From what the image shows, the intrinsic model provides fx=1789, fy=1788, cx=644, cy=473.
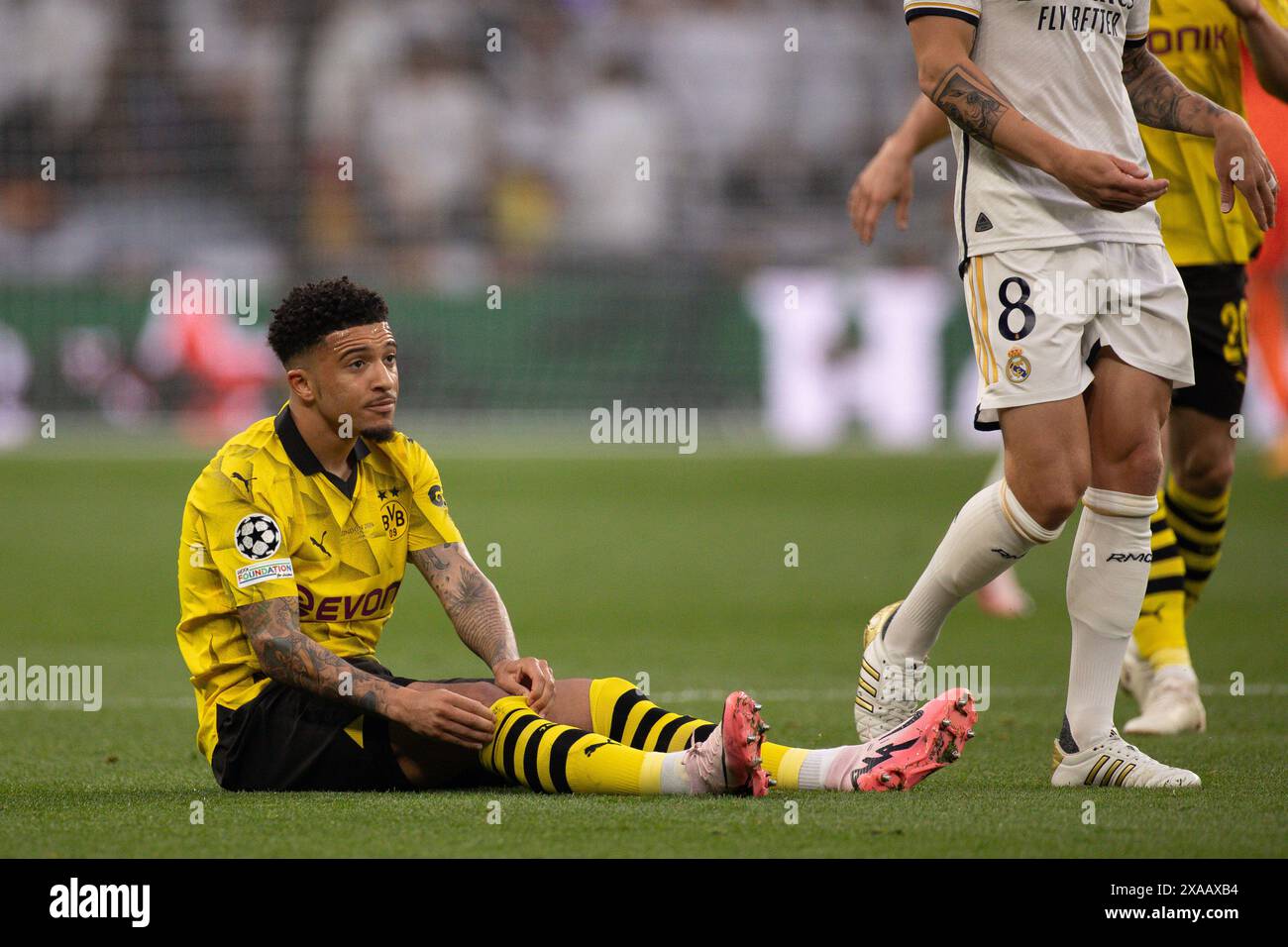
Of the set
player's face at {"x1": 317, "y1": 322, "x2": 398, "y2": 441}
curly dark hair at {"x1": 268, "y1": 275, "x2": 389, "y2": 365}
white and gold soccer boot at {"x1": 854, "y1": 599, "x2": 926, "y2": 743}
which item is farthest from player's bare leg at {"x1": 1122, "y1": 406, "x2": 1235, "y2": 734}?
curly dark hair at {"x1": 268, "y1": 275, "x2": 389, "y2": 365}

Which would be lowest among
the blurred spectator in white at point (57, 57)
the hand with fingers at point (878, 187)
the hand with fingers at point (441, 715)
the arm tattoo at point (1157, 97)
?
the hand with fingers at point (441, 715)

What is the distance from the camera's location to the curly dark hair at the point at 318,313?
411cm

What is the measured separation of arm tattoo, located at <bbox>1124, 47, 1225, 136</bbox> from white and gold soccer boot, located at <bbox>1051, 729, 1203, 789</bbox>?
150 centimetres

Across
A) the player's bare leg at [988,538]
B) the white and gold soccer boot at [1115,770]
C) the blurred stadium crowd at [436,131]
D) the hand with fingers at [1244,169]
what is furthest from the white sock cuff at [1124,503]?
the blurred stadium crowd at [436,131]

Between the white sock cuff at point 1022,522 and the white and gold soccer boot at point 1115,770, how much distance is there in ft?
1.56

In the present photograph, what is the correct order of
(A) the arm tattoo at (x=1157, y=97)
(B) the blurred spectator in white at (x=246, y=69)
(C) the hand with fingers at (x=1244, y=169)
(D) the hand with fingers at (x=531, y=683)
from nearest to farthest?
1. (D) the hand with fingers at (x=531, y=683)
2. (C) the hand with fingers at (x=1244, y=169)
3. (A) the arm tattoo at (x=1157, y=97)
4. (B) the blurred spectator in white at (x=246, y=69)

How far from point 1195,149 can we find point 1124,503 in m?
1.56

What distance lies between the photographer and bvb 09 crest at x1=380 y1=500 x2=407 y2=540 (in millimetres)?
4246

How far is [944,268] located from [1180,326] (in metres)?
13.3

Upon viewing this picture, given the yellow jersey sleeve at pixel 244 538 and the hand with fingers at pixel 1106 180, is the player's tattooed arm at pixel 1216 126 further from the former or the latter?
the yellow jersey sleeve at pixel 244 538

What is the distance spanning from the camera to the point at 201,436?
55.0 ft

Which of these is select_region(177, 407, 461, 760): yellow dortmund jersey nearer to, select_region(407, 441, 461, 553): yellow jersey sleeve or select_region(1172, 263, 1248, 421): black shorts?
select_region(407, 441, 461, 553): yellow jersey sleeve

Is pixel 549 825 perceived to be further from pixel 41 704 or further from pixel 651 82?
pixel 651 82
